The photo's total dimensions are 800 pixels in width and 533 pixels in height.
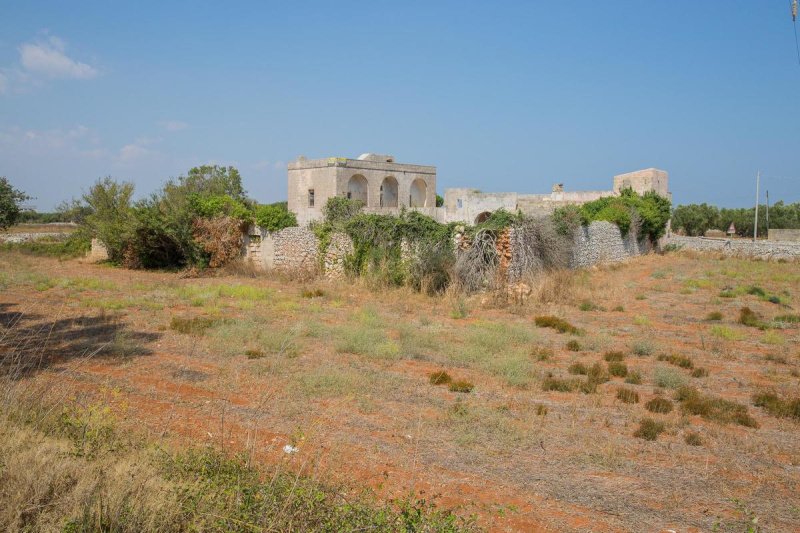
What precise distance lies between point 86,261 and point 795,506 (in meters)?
26.7

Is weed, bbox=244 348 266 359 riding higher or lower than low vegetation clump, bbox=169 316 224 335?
lower

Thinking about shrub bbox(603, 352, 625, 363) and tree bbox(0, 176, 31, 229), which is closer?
shrub bbox(603, 352, 625, 363)

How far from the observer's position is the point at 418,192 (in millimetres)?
40812

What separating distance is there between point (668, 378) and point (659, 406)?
1246mm

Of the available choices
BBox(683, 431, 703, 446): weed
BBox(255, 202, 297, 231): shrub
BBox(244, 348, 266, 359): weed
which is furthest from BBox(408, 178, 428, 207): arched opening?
BBox(683, 431, 703, 446): weed

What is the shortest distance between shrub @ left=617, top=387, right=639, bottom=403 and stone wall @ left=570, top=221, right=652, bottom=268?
43.5 feet

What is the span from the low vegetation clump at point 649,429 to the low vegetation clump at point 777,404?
178 cm

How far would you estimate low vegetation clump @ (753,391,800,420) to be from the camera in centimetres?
685

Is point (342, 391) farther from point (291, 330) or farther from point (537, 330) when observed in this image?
point (537, 330)

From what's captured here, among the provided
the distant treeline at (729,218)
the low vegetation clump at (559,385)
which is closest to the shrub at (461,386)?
the low vegetation clump at (559,385)

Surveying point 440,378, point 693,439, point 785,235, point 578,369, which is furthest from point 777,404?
point 785,235

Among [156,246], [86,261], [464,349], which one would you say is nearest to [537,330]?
[464,349]

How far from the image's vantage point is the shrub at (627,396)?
730cm

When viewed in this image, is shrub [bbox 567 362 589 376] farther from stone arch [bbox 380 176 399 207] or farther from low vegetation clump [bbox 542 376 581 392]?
stone arch [bbox 380 176 399 207]
